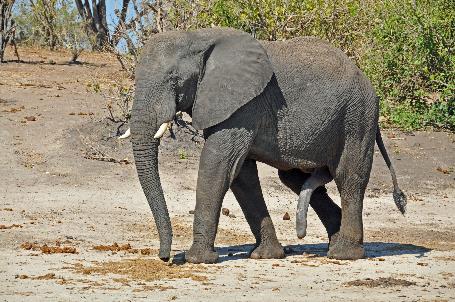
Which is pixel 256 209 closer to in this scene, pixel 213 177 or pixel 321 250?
pixel 213 177

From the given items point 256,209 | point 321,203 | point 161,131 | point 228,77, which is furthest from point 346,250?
point 161,131

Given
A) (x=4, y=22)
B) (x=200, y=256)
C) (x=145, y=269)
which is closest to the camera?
(x=145, y=269)

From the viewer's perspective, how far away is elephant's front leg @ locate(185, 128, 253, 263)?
1104cm

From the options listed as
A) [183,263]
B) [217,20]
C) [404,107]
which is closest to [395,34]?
[404,107]

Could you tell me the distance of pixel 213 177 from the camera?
11.0 metres

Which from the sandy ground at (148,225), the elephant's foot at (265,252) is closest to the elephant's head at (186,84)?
the sandy ground at (148,225)

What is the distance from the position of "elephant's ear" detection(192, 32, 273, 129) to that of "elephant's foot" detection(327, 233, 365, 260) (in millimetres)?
2134

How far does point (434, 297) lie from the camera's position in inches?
382

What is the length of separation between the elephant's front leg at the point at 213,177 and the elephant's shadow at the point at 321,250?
63 centimetres

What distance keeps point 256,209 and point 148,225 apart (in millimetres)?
3133

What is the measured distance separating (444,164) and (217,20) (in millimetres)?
5899

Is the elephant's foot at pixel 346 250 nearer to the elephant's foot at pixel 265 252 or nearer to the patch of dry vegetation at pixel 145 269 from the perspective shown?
the elephant's foot at pixel 265 252

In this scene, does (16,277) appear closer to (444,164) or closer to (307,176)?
(307,176)

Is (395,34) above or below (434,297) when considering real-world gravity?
above
